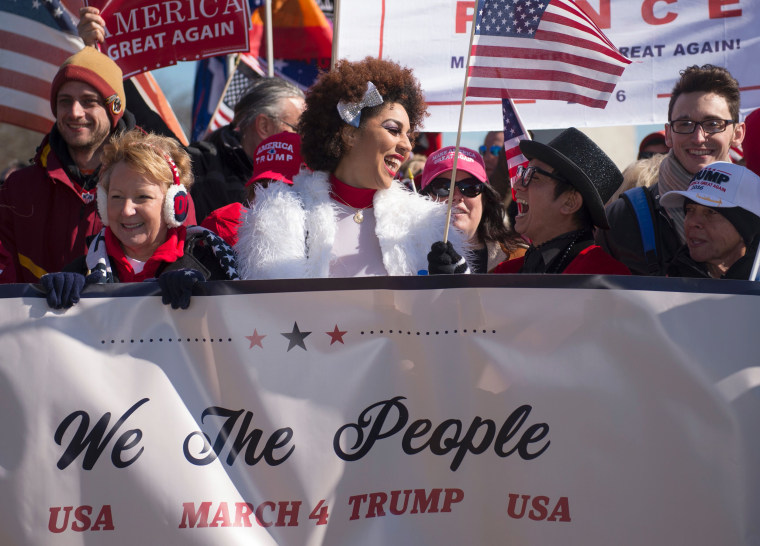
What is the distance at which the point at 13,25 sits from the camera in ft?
17.6

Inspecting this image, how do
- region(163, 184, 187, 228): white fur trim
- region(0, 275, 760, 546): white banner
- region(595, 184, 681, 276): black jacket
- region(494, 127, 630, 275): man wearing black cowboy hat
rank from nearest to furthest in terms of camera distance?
region(0, 275, 760, 546): white banner
region(163, 184, 187, 228): white fur trim
region(494, 127, 630, 275): man wearing black cowboy hat
region(595, 184, 681, 276): black jacket

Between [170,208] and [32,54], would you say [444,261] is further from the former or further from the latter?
[32,54]

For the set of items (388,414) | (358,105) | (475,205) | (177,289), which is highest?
(358,105)

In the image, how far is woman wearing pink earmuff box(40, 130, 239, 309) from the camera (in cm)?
350

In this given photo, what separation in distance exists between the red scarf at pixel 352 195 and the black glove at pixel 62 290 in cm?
117

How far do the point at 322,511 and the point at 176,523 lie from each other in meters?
0.44

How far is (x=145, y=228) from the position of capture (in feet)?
11.5

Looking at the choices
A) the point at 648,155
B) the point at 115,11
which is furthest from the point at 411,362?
A: the point at 648,155

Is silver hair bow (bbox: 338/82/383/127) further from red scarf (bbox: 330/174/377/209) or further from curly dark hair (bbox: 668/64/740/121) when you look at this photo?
curly dark hair (bbox: 668/64/740/121)

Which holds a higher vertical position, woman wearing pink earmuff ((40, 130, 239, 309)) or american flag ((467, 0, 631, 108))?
american flag ((467, 0, 631, 108))

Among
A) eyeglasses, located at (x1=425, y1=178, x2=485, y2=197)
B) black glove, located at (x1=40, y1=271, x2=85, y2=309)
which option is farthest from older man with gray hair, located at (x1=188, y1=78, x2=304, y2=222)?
black glove, located at (x1=40, y1=271, x2=85, y2=309)

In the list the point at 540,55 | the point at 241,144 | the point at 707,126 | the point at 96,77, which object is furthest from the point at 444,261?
the point at 241,144

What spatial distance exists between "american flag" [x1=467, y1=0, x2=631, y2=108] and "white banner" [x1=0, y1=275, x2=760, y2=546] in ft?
3.43

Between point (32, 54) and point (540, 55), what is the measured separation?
10.1ft
